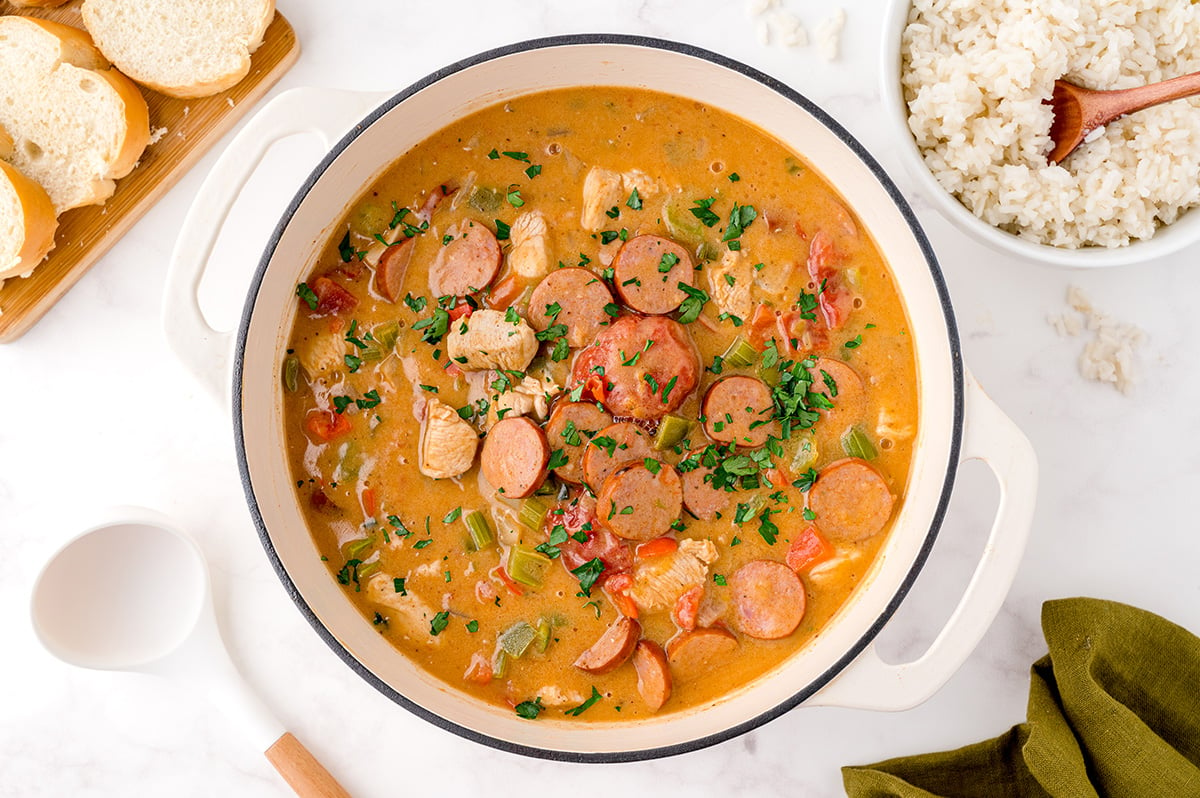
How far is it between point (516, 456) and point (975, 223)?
132cm

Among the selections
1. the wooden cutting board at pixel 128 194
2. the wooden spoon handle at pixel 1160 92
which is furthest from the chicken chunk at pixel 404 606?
the wooden spoon handle at pixel 1160 92

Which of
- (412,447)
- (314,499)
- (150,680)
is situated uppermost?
(412,447)

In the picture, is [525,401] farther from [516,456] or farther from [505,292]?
[505,292]

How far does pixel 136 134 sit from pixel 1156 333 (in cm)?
301

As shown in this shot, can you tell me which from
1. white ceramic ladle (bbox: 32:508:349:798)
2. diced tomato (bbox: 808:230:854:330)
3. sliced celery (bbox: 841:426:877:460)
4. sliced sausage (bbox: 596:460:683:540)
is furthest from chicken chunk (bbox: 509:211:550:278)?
white ceramic ladle (bbox: 32:508:349:798)

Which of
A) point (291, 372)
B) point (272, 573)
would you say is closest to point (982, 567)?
point (291, 372)

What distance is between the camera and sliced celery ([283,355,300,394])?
2.54 m

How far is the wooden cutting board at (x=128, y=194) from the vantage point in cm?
278

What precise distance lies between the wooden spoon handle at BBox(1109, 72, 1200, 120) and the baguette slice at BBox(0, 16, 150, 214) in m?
→ 2.66

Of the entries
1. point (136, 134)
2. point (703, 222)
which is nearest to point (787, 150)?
point (703, 222)

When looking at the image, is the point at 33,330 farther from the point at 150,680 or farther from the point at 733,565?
the point at 733,565

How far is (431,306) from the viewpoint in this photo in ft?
8.23

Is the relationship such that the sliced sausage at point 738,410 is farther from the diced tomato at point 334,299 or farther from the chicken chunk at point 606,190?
the diced tomato at point 334,299

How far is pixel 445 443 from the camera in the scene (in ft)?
7.97
